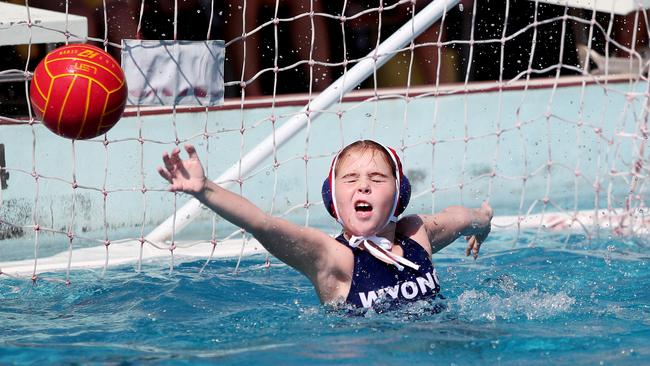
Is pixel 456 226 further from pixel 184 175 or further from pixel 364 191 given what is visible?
pixel 184 175

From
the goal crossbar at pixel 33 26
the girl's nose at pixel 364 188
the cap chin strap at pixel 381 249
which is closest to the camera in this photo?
the girl's nose at pixel 364 188

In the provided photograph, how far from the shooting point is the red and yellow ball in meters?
3.64

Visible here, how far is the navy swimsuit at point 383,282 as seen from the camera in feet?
11.9

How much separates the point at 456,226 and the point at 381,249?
592 mm

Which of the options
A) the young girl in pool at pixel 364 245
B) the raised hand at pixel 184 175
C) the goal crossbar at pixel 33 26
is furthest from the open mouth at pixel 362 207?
the goal crossbar at pixel 33 26

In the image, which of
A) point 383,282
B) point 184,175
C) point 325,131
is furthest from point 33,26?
point 325,131

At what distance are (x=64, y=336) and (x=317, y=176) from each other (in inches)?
136

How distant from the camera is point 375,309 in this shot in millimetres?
3623

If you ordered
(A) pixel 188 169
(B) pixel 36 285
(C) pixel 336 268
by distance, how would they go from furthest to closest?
(B) pixel 36 285 < (C) pixel 336 268 < (A) pixel 188 169

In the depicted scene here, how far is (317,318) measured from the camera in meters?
3.69

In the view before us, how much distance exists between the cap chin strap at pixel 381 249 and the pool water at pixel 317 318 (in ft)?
0.54

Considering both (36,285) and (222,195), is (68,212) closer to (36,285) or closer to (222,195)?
(36,285)

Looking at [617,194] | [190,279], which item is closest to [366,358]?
[190,279]

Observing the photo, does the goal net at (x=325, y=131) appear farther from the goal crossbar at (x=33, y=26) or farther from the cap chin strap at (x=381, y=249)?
the cap chin strap at (x=381, y=249)
